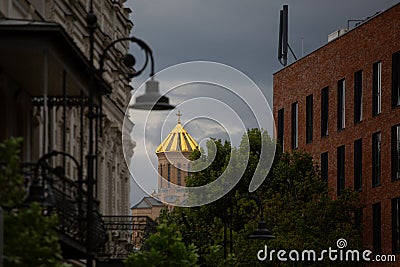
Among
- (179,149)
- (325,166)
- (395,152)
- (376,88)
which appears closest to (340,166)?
(325,166)

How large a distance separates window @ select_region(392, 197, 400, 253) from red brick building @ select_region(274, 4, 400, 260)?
46 mm

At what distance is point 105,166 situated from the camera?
46188 mm

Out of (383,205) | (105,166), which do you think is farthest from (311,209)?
(105,166)

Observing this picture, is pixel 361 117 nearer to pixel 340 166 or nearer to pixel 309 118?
pixel 340 166

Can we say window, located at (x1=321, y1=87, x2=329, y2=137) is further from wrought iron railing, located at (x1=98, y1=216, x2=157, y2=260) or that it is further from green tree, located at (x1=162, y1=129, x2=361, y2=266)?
wrought iron railing, located at (x1=98, y1=216, x2=157, y2=260)

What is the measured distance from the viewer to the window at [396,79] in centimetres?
6594

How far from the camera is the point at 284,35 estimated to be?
286 ft

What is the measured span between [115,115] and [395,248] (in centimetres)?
2226

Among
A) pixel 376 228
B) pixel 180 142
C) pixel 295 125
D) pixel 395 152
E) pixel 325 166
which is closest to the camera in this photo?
pixel 395 152

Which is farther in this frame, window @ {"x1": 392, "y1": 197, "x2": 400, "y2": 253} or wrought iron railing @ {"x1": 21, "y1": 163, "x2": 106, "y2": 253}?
window @ {"x1": 392, "y1": 197, "x2": 400, "y2": 253}

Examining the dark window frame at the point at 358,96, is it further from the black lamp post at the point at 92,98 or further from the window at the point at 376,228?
the black lamp post at the point at 92,98

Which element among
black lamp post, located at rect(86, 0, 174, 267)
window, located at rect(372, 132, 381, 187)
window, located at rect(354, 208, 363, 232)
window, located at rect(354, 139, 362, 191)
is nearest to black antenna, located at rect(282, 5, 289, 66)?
window, located at rect(354, 139, 362, 191)

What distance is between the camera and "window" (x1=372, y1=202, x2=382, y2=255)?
6775 cm

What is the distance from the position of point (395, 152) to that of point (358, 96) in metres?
6.03
